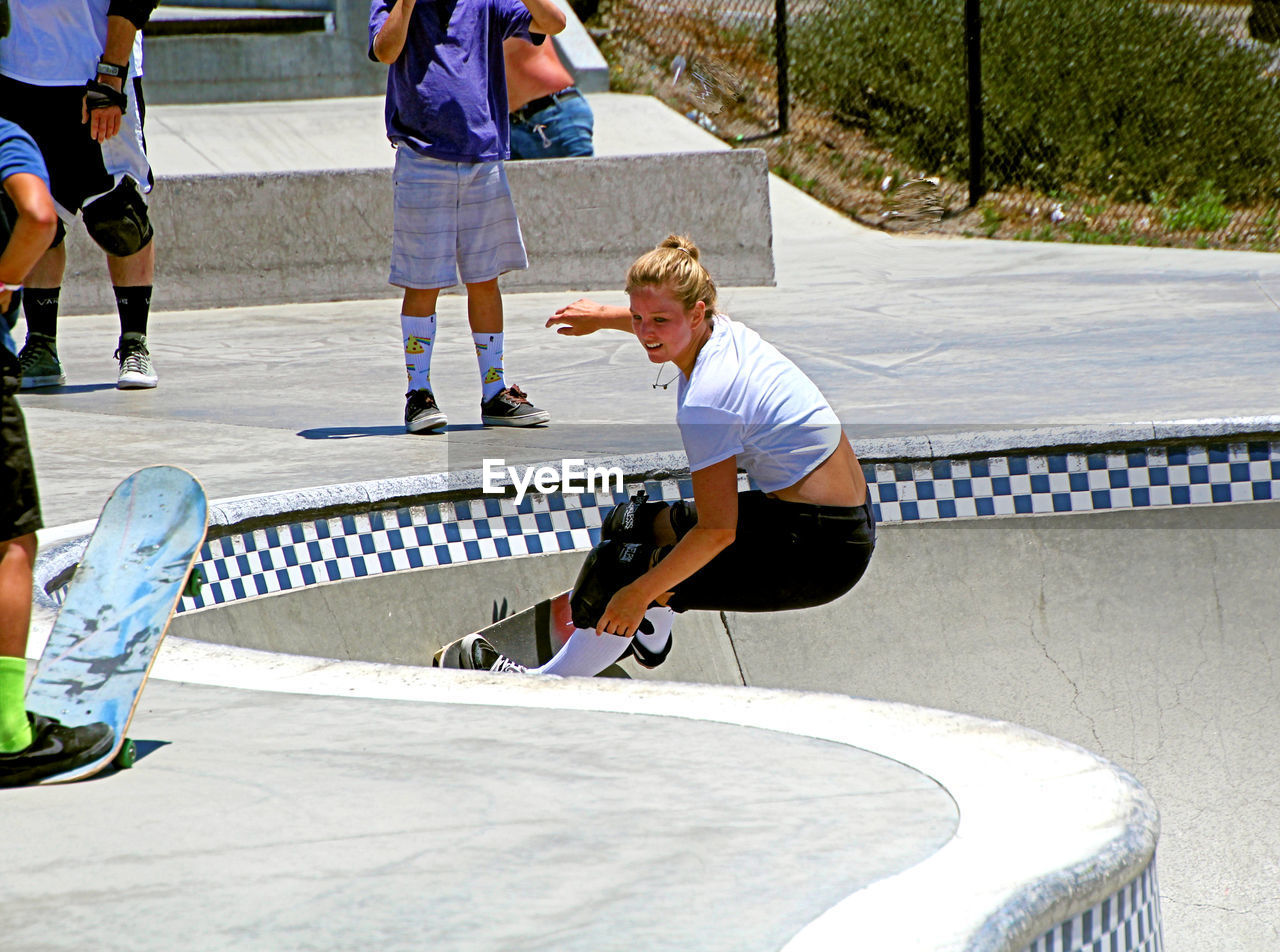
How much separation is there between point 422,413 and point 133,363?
1813 millimetres

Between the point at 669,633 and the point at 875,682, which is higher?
the point at 669,633

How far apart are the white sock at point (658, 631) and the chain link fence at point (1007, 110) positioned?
341 inches

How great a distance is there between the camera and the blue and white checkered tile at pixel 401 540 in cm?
421

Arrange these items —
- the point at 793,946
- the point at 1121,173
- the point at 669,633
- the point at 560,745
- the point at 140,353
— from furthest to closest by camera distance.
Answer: the point at 1121,173 < the point at 140,353 < the point at 669,633 < the point at 560,745 < the point at 793,946

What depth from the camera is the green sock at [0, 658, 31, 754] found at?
2643 millimetres

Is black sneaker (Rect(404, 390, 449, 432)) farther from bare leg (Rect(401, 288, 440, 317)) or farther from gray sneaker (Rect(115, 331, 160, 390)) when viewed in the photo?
gray sneaker (Rect(115, 331, 160, 390))

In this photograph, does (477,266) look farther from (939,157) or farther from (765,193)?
(939,157)

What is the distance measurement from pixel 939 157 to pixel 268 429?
29.4 feet

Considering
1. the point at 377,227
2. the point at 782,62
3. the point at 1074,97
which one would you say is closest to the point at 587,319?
the point at 377,227

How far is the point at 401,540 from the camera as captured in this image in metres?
4.47

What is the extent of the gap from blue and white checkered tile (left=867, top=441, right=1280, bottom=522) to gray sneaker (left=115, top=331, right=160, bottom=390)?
3522 millimetres

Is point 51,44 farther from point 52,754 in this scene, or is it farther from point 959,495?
point 52,754

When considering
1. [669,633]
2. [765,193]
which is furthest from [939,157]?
[669,633]

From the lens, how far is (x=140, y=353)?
6.80 meters
